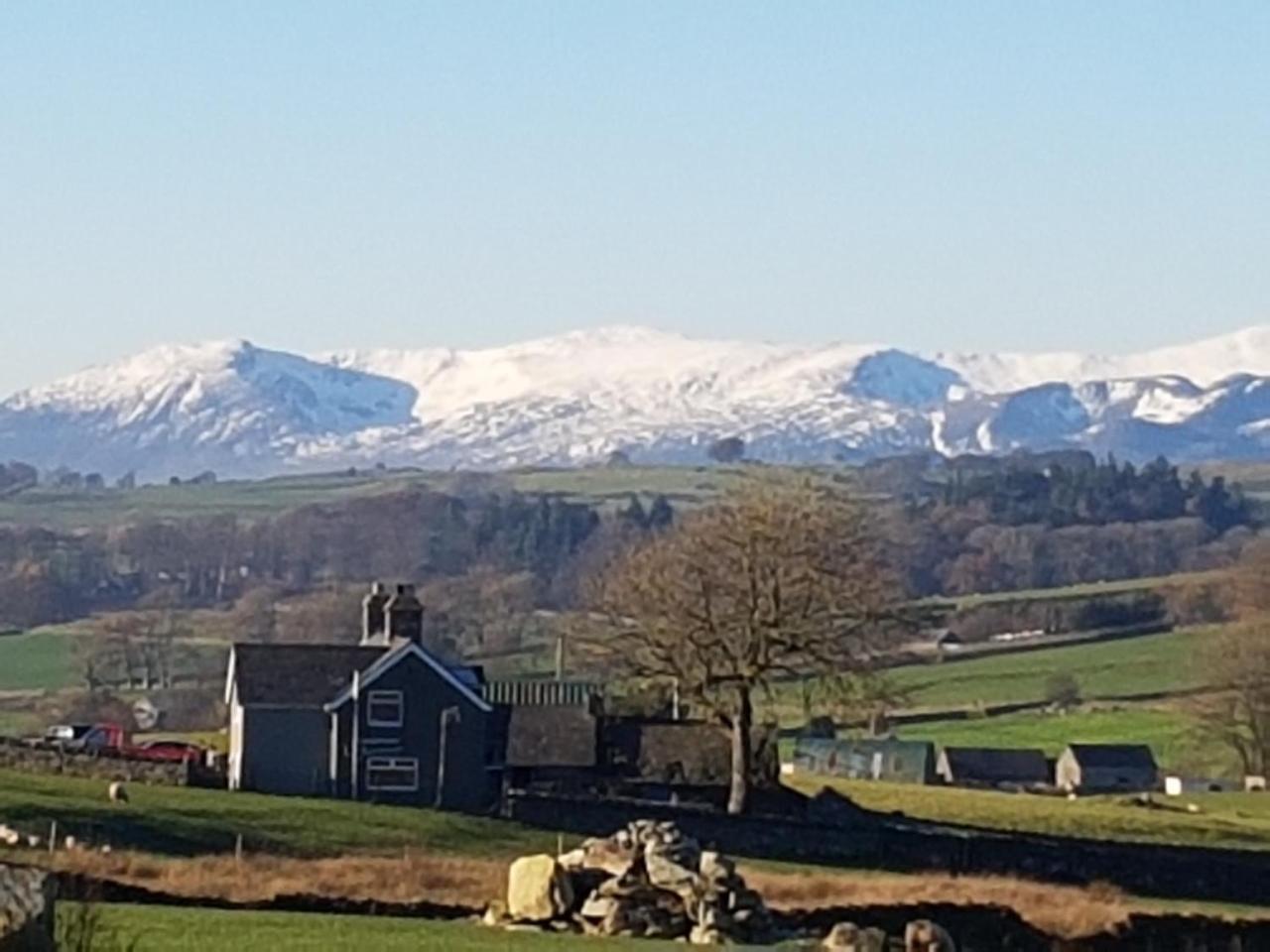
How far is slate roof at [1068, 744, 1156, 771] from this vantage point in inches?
4766

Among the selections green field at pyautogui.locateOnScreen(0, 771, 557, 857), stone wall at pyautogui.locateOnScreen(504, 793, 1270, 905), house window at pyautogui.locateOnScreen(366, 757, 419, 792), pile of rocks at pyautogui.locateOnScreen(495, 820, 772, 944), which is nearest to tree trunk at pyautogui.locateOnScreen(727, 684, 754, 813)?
Result: stone wall at pyautogui.locateOnScreen(504, 793, 1270, 905)

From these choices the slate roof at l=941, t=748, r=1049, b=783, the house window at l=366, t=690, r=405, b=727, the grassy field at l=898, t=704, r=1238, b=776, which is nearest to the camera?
the house window at l=366, t=690, r=405, b=727

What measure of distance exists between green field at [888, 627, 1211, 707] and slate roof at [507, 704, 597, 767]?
5005 cm

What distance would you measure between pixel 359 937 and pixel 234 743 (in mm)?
43896

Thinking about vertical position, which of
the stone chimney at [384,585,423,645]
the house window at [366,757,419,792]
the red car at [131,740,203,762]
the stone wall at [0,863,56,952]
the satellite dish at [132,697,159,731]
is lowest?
the stone wall at [0,863,56,952]

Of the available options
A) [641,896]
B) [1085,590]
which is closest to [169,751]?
[641,896]

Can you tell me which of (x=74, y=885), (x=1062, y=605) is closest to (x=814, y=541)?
(x=74, y=885)

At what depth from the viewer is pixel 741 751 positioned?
81.8 metres

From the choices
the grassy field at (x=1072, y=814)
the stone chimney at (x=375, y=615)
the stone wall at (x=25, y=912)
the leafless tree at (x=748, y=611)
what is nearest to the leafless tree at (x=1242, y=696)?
the grassy field at (x=1072, y=814)

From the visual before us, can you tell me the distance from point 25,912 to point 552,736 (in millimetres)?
61278

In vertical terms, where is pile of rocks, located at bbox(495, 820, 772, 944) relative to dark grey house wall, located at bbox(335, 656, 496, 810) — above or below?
below

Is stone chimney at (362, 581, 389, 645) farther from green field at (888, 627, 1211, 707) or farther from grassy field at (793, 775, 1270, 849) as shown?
green field at (888, 627, 1211, 707)

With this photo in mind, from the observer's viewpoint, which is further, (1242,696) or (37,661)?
(37,661)

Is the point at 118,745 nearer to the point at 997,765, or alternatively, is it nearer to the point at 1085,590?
the point at 997,765
